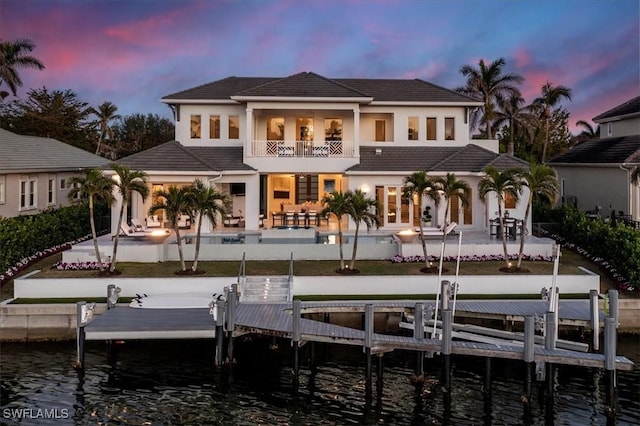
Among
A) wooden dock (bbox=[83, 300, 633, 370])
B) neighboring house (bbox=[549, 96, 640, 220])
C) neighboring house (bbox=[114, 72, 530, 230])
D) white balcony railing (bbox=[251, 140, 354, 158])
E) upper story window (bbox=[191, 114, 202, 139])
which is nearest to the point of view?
wooden dock (bbox=[83, 300, 633, 370])

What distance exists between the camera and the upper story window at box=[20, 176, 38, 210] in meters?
30.7

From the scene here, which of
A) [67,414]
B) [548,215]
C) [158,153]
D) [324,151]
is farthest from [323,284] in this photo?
[548,215]

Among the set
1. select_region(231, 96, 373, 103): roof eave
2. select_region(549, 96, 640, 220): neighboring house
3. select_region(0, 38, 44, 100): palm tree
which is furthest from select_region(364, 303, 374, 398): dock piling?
select_region(0, 38, 44, 100): palm tree

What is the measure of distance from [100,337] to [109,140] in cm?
5148

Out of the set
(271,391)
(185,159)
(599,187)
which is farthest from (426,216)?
(271,391)

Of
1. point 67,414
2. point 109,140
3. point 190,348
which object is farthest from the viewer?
point 109,140

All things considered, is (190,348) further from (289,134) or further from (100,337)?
(289,134)

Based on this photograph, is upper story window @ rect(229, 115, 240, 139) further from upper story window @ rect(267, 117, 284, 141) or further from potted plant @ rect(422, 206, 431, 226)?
potted plant @ rect(422, 206, 431, 226)

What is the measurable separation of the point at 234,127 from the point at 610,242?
67.3 ft

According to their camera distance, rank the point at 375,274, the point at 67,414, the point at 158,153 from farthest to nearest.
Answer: the point at 158,153 < the point at 375,274 < the point at 67,414

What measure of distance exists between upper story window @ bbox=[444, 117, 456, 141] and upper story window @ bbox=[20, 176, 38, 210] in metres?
23.7

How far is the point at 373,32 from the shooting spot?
38594 mm

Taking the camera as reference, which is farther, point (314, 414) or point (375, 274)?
point (375, 274)

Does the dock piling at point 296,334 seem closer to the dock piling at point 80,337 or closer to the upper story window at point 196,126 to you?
the dock piling at point 80,337
